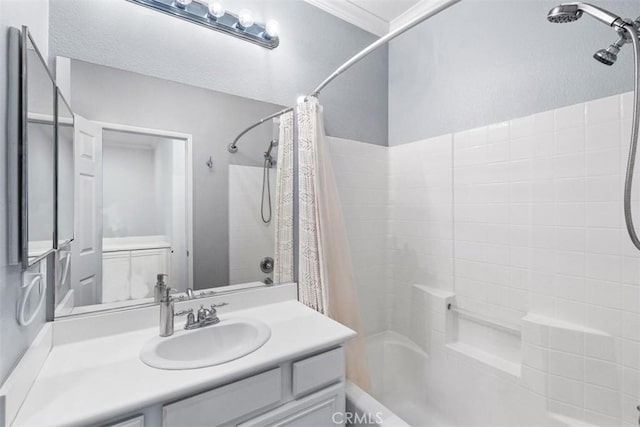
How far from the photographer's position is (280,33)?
1648mm

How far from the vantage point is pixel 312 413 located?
111cm

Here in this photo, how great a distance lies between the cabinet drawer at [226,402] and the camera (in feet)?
2.76

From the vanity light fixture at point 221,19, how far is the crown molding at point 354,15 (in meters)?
0.46

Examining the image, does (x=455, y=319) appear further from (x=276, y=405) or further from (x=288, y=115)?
(x=288, y=115)

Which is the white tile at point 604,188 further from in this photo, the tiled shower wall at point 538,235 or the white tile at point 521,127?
the white tile at point 521,127

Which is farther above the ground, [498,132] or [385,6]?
[385,6]

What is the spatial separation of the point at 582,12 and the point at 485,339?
4.99 ft

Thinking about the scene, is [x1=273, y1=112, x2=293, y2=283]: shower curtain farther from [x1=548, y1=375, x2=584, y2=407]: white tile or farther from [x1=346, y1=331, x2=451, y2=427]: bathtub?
[x1=548, y1=375, x2=584, y2=407]: white tile

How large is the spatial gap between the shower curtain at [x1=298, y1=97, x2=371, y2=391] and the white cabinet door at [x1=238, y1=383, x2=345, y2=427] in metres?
0.34

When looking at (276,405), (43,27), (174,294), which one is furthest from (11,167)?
(276,405)

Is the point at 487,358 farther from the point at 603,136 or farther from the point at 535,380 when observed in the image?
the point at 603,136

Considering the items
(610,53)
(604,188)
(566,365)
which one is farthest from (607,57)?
(566,365)

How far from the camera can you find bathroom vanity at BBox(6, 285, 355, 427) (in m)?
0.77

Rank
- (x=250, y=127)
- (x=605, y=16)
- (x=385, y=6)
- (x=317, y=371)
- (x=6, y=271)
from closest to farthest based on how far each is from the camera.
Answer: (x=6, y=271) → (x=605, y=16) → (x=317, y=371) → (x=250, y=127) → (x=385, y=6)
